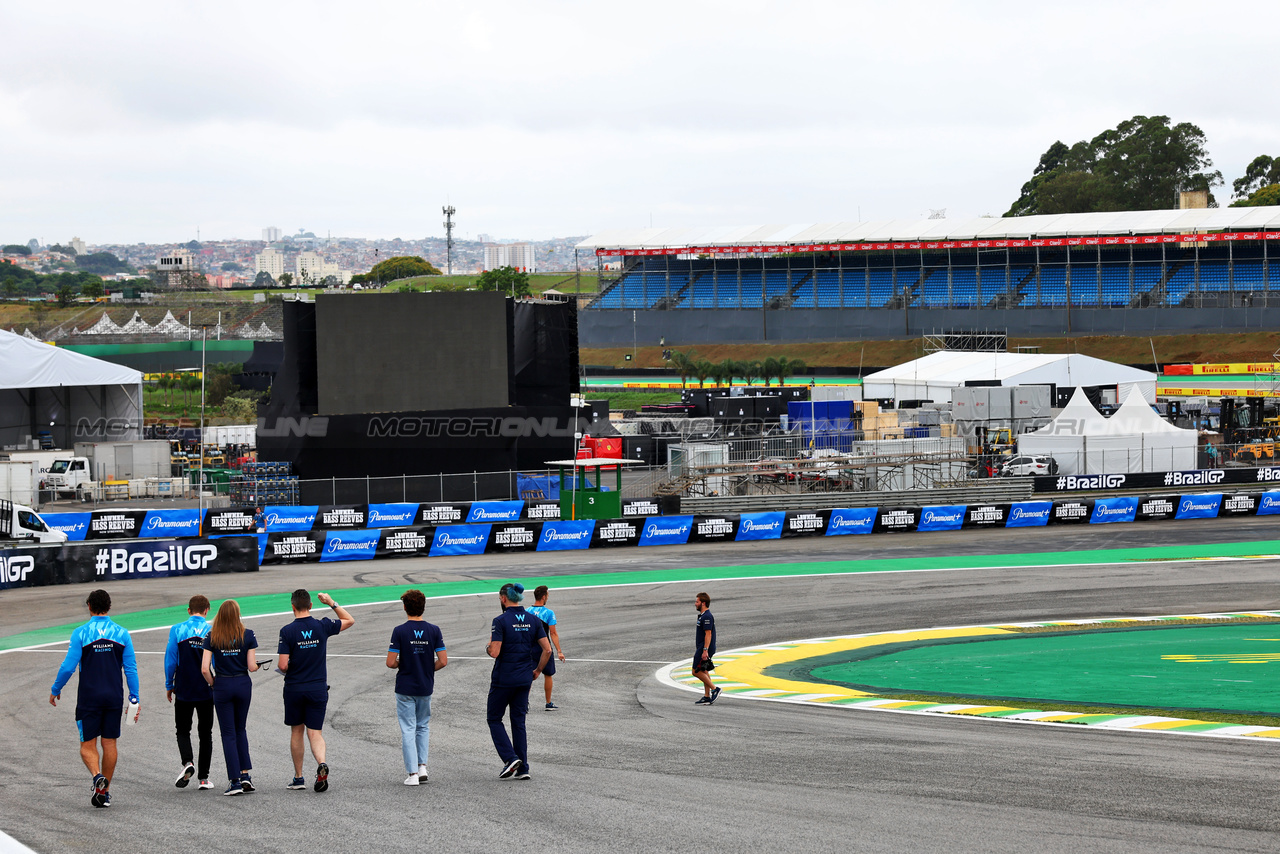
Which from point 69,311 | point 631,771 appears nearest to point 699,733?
point 631,771

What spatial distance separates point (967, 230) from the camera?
3629 inches

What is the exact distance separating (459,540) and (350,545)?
293 centimetres

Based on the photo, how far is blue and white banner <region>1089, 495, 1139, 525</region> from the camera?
3744 centimetres

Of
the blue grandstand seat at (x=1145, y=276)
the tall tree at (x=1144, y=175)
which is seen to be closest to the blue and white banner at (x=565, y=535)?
the blue grandstand seat at (x=1145, y=276)

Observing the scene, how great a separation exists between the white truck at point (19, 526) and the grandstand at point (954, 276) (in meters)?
73.3

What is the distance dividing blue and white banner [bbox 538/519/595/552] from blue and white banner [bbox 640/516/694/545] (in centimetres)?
167

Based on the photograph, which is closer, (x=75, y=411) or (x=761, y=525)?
(x=761, y=525)

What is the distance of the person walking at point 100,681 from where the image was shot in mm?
8969

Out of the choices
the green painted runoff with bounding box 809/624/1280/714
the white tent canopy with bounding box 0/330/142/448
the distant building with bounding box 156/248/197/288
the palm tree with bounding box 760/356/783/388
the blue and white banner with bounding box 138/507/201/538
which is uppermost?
the distant building with bounding box 156/248/197/288

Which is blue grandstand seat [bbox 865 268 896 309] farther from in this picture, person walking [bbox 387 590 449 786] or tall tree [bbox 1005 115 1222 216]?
person walking [bbox 387 590 449 786]

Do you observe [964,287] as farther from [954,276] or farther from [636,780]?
[636,780]

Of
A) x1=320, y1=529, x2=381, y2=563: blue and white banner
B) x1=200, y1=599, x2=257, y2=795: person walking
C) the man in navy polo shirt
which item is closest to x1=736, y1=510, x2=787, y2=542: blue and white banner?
x1=320, y1=529, x2=381, y2=563: blue and white banner

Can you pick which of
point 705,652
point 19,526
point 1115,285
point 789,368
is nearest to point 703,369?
point 789,368

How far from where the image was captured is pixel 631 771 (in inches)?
386
